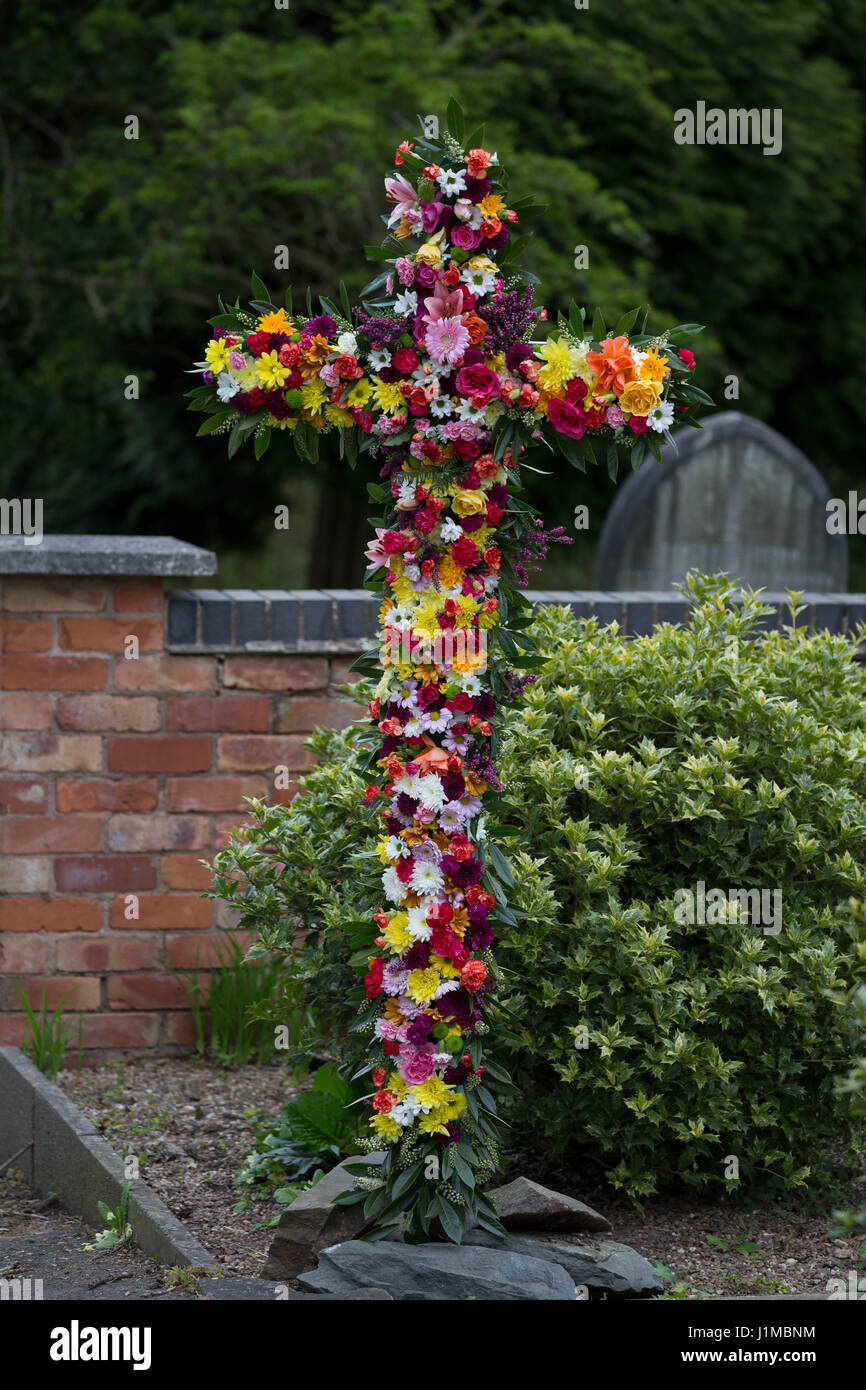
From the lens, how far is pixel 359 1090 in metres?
3.79

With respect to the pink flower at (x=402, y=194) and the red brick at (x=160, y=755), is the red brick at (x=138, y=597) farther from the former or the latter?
the pink flower at (x=402, y=194)

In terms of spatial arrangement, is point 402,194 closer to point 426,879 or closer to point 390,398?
point 390,398

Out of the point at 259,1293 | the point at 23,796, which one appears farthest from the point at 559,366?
the point at 23,796

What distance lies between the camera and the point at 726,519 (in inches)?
289

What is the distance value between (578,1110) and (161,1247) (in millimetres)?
963

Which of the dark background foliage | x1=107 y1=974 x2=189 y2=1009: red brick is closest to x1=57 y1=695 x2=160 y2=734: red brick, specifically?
x1=107 y1=974 x2=189 y2=1009: red brick

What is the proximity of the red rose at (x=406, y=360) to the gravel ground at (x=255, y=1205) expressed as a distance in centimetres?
187

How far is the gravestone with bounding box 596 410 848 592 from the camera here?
7172 millimetres

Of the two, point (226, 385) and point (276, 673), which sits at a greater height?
point (226, 385)

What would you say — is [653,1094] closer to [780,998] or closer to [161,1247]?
[780,998]

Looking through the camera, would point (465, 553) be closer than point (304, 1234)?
Yes

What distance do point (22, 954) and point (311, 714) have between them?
3.82ft

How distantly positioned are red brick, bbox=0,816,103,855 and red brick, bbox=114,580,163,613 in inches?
26.0

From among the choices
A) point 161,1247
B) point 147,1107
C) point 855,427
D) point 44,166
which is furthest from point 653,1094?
point 855,427
